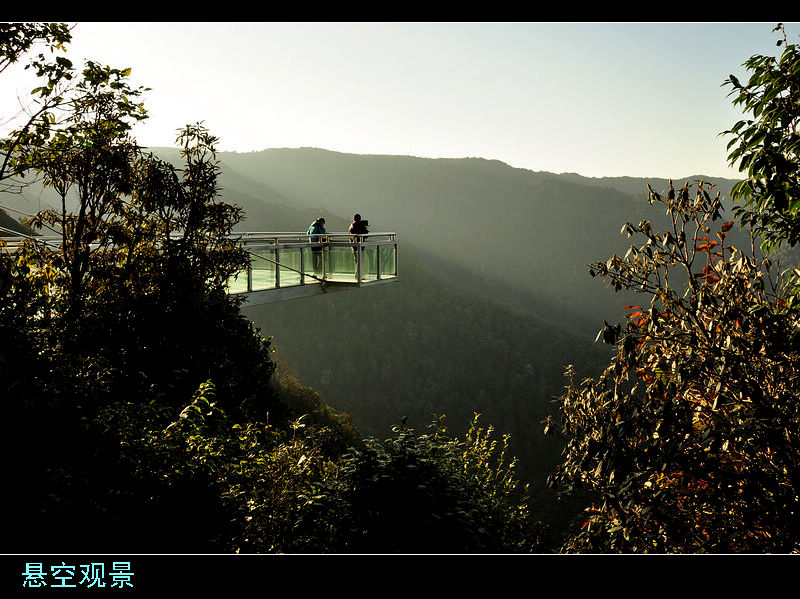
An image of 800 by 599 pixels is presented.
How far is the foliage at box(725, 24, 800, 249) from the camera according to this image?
10.7 feet

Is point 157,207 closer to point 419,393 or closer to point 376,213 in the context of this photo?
point 419,393

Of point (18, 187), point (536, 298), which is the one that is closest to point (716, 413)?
point (18, 187)

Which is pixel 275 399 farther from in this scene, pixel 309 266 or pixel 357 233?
pixel 357 233

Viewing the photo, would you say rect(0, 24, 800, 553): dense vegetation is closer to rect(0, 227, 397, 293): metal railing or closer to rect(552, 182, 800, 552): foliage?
rect(552, 182, 800, 552): foliage

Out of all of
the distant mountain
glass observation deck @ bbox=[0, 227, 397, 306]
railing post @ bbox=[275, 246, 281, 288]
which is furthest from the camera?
the distant mountain

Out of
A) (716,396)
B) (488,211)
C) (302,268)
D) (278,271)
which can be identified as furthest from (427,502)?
(488,211)

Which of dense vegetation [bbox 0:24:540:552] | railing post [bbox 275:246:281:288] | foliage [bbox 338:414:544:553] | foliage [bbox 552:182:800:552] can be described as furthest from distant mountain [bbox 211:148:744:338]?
foliage [bbox 552:182:800:552]

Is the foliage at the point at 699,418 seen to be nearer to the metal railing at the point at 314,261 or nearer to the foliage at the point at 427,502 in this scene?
the foliage at the point at 427,502

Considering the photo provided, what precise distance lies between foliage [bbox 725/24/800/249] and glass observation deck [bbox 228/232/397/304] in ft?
28.7

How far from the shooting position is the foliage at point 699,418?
3.66 meters

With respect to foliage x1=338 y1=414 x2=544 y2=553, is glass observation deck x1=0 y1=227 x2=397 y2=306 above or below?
above

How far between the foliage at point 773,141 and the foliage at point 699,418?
2.04 feet

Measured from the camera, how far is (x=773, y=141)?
11.3 ft

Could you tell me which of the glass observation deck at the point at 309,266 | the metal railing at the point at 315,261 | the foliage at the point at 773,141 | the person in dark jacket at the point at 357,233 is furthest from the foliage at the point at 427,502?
the person in dark jacket at the point at 357,233
